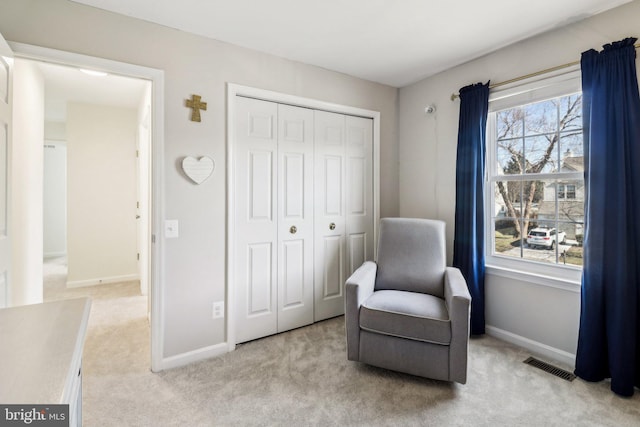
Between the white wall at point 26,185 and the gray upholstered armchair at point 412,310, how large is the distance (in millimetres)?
2410

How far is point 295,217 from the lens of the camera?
2.81m

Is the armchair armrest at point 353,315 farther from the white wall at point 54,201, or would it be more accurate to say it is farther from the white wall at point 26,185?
the white wall at point 54,201

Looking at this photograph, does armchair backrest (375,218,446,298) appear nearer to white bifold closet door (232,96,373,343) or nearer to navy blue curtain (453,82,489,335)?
navy blue curtain (453,82,489,335)

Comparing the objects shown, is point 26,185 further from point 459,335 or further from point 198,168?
point 459,335

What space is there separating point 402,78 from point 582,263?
2.22m

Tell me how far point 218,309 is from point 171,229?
71cm

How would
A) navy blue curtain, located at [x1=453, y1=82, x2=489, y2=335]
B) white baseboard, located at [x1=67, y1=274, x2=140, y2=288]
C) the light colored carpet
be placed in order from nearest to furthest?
1. the light colored carpet
2. navy blue curtain, located at [x1=453, y1=82, x2=489, y2=335]
3. white baseboard, located at [x1=67, y1=274, x2=140, y2=288]

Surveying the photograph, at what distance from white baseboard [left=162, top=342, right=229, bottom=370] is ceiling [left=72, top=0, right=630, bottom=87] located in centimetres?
231

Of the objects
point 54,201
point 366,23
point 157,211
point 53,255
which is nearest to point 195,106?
point 157,211

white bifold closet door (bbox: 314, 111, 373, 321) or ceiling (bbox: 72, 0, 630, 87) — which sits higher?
ceiling (bbox: 72, 0, 630, 87)

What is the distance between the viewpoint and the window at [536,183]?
2246 millimetres

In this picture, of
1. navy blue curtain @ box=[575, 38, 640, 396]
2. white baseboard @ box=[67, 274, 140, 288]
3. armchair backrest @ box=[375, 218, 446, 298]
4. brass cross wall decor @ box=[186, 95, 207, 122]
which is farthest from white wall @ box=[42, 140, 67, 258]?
navy blue curtain @ box=[575, 38, 640, 396]

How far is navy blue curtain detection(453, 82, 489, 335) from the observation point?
2.62 metres

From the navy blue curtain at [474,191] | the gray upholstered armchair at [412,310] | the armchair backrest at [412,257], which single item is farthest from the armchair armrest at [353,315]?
the navy blue curtain at [474,191]
